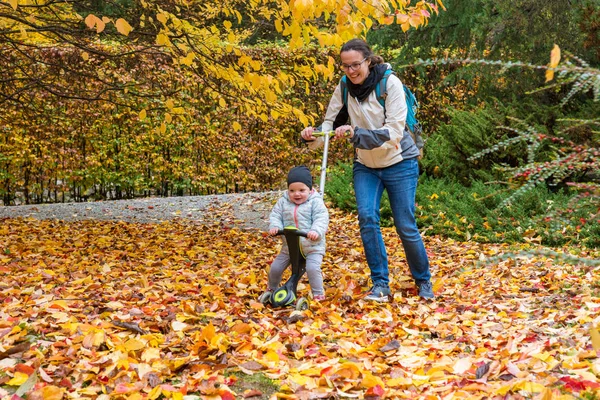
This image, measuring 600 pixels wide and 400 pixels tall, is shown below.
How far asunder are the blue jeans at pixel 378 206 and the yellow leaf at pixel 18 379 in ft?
7.71

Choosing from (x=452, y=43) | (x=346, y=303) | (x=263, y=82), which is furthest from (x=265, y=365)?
(x=452, y=43)

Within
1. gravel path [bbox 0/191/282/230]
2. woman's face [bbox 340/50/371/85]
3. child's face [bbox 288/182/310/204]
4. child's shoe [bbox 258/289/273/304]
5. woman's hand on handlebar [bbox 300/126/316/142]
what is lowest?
child's shoe [bbox 258/289/273/304]

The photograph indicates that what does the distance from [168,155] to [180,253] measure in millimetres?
4490

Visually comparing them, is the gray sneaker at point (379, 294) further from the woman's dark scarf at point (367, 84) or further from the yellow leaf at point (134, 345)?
the yellow leaf at point (134, 345)

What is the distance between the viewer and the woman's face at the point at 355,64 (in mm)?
4152

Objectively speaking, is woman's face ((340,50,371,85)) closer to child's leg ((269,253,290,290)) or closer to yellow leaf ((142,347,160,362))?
child's leg ((269,253,290,290))

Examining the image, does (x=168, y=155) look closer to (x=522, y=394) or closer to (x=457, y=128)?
(x=457, y=128)

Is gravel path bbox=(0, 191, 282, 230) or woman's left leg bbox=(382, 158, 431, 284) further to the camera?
gravel path bbox=(0, 191, 282, 230)

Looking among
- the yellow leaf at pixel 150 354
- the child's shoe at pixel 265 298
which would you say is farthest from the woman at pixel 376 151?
the yellow leaf at pixel 150 354

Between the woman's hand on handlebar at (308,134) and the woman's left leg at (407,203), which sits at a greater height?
the woman's hand on handlebar at (308,134)

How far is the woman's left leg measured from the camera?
438 cm

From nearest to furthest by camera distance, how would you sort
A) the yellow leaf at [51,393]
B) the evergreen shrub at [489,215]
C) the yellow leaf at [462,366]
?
the yellow leaf at [51,393], the yellow leaf at [462,366], the evergreen shrub at [489,215]

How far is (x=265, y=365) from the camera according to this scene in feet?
9.73

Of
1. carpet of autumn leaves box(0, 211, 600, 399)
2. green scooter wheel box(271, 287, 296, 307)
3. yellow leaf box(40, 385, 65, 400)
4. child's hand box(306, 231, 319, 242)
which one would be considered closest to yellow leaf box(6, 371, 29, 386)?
carpet of autumn leaves box(0, 211, 600, 399)
